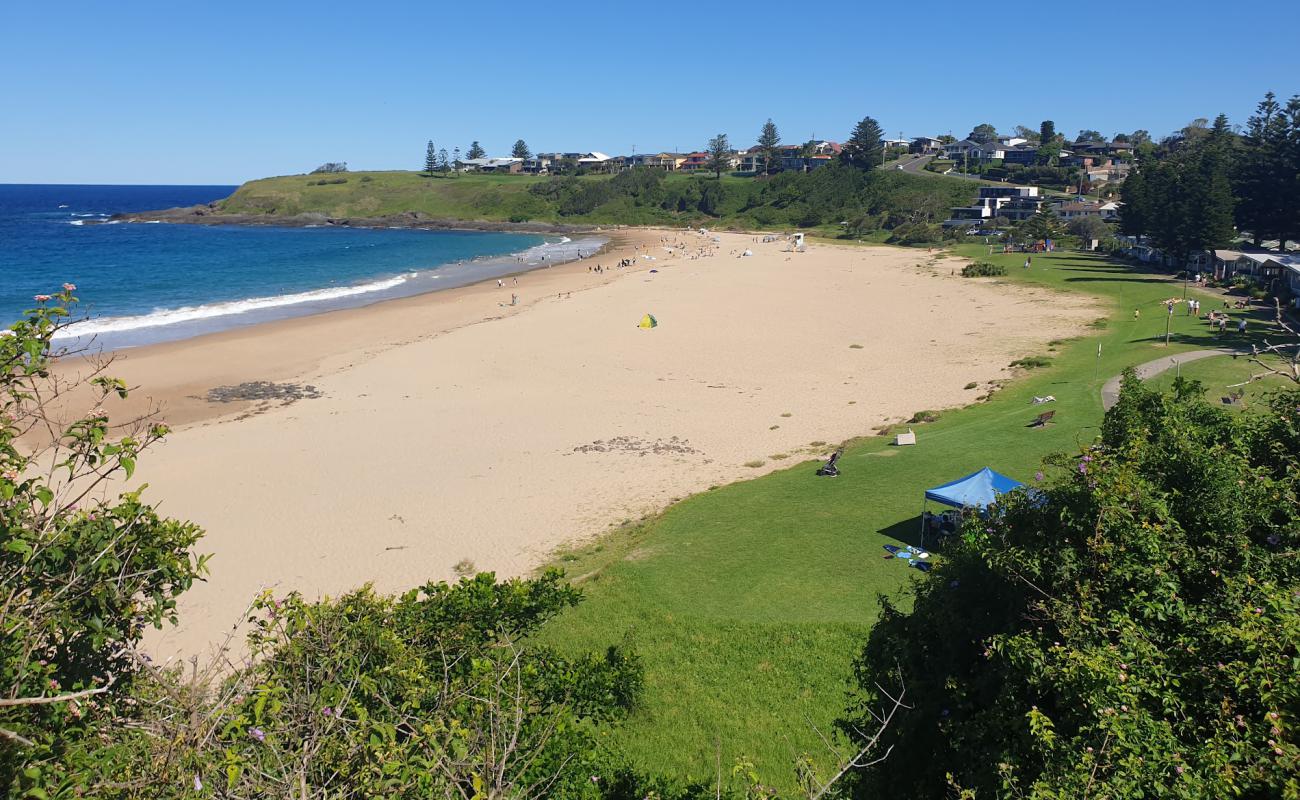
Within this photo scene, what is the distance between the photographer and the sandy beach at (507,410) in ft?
52.1

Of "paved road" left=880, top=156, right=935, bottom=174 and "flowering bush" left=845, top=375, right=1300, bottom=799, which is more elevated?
"paved road" left=880, top=156, right=935, bottom=174

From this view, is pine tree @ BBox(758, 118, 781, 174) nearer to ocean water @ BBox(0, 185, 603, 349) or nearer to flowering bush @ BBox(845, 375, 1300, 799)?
ocean water @ BBox(0, 185, 603, 349)

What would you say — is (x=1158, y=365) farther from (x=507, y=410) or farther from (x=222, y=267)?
(x=222, y=267)

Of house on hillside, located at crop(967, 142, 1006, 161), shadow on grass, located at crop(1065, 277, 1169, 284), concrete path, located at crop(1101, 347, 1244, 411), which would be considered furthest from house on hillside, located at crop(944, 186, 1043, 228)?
concrete path, located at crop(1101, 347, 1244, 411)

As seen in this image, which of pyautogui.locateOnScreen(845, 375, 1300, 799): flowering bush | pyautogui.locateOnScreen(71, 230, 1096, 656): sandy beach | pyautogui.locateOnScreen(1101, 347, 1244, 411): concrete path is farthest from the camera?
pyautogui.locateOnScreen(1101, 347, 1244, 411): concrete path

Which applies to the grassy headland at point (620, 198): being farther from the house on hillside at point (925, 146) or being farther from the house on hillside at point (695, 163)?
the house on hillside at point (925, 146)

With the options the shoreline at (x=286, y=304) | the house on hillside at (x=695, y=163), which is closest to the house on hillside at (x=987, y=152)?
the house on hillside at (x=695, y=163)

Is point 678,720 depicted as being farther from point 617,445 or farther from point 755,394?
point 755,394

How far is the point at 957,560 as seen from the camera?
23.0 feet

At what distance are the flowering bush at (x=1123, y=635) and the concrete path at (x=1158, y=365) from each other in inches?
524

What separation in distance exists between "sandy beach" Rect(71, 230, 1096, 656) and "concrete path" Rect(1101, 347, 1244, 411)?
159 inches

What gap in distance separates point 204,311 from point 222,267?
21.0 metres

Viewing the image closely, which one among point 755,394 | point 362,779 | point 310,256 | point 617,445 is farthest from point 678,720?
point 310,256

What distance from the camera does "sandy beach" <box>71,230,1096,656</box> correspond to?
1589 cm
